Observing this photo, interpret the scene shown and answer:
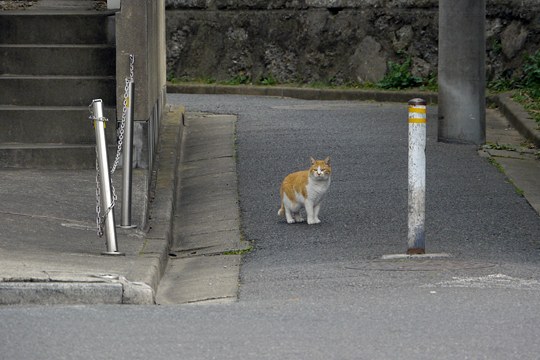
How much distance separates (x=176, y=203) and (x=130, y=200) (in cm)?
238

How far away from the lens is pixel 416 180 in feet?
30.3

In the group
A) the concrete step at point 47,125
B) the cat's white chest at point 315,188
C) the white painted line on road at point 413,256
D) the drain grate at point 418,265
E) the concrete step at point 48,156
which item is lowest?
the drain grate at point 418,265

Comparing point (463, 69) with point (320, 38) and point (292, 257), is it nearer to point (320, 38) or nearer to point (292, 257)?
point (292, 257)

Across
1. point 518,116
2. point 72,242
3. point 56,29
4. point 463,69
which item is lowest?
point 72,242

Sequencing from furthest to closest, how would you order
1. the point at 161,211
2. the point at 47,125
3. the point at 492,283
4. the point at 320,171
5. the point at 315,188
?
the point at 47,125
the point at 161,211
the point at 315,188
the point at 320,171
the point at 492,283

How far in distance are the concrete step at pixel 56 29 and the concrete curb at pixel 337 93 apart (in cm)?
637

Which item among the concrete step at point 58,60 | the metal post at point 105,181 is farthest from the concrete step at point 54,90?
the metal post at point 105,181

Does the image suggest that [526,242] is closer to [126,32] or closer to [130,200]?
[130,200]

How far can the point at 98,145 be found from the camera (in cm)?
916

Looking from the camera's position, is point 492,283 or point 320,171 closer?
point 492,283

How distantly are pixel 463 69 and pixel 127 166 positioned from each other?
624 centimetres

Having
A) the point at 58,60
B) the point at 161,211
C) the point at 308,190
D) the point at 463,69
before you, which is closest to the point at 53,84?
the point at 58,60

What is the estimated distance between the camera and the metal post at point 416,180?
9.12 meters

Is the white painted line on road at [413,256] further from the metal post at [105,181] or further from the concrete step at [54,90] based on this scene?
the concrete step at [54,90]
